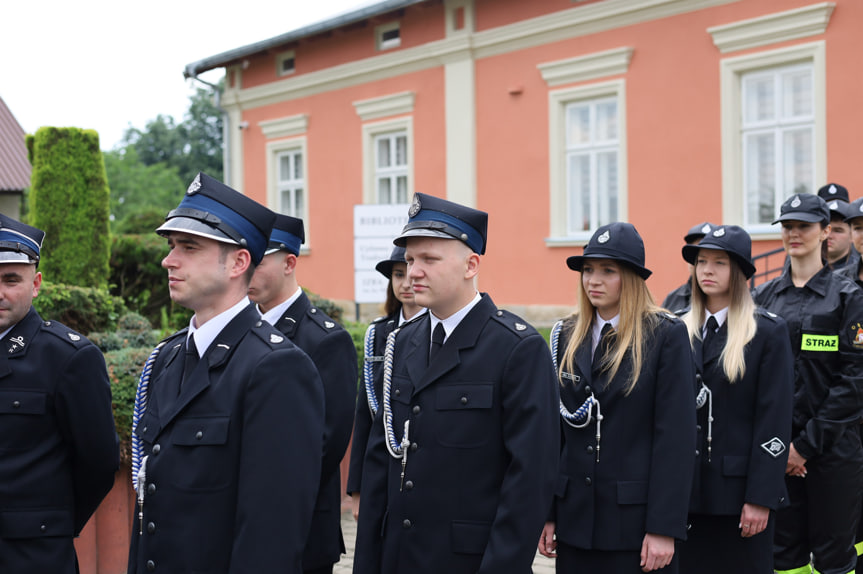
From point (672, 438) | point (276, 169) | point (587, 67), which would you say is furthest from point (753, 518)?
point (276, 169)

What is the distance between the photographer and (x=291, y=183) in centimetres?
2114

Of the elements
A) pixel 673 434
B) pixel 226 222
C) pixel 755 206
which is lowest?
pixel 673 434

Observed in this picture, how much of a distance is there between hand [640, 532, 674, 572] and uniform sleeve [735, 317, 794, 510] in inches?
30.8

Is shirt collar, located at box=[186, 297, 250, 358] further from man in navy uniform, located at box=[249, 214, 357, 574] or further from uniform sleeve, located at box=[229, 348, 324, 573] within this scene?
man in navy uniform, located at box=[249, 214, 357, 574]

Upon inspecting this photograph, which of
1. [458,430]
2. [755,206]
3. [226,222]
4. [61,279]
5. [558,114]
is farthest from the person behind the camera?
[558,114]

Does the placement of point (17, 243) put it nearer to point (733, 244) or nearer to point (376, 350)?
point (376, 350)

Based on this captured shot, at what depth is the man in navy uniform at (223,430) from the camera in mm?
2520

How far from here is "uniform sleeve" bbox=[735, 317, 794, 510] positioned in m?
4.28

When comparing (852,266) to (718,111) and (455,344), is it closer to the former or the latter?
(455,344)

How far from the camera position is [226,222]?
2775 mm

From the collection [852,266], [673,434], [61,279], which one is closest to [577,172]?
[61,279]

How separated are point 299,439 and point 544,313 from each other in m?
13.2

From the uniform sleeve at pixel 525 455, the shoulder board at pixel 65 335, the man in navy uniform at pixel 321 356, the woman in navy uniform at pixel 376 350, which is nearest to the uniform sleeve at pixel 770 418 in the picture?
the uniform sleeve at pixel 525 455

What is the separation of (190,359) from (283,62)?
758 inches
